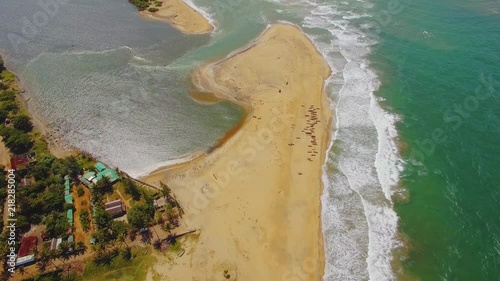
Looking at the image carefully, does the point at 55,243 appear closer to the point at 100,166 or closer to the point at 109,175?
the point at 109,175

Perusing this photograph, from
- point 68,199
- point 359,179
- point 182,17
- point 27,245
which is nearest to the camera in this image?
point 27,245

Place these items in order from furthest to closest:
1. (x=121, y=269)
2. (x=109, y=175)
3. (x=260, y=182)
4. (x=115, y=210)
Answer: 1. (x=109, y=175)
2. (x=260, y=182)
3. (x=115, y=210)
4. (x=121, y=269)

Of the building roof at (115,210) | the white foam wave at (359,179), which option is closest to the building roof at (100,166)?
the building roof at (115,210)

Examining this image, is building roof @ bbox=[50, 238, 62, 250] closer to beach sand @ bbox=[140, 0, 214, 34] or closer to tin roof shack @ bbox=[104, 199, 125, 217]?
tin roof shack @ bbox=[104, 199, 125, 217]

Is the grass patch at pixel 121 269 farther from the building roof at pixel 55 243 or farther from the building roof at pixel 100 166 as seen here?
the building roof at pixel 100 166

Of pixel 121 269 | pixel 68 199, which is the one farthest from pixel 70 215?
pixel 121 269

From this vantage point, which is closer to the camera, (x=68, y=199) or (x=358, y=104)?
(x=68, y=199)
